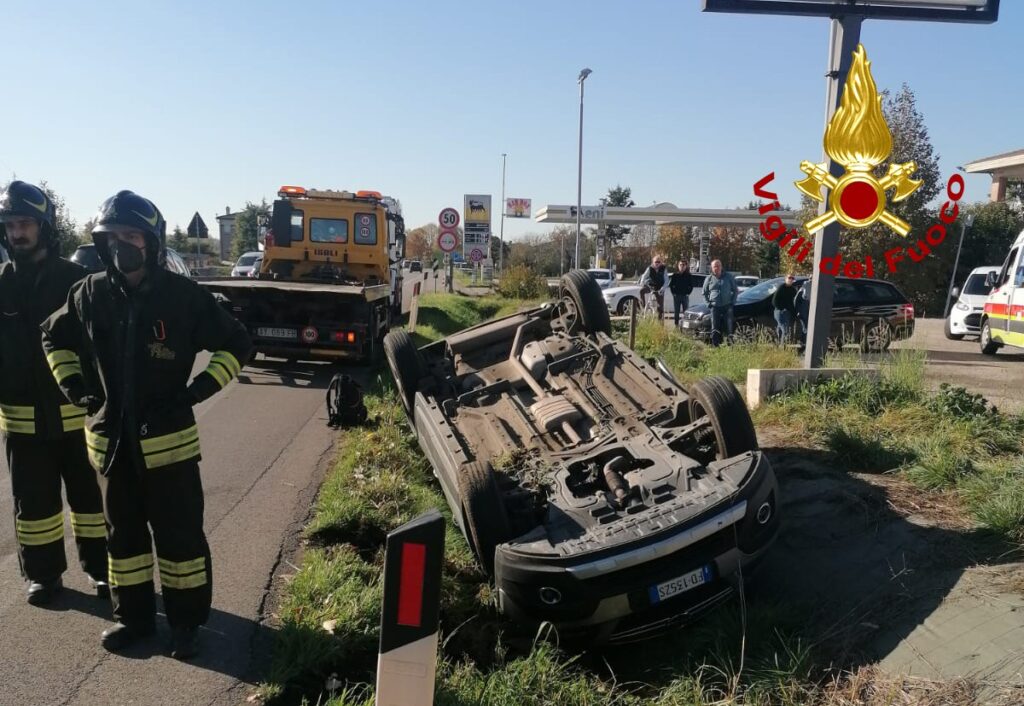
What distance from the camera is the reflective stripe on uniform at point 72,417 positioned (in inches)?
163

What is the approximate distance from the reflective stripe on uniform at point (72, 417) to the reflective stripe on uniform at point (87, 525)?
18.5 inches

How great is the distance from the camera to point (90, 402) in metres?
3.68

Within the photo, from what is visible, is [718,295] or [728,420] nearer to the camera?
[728,420]

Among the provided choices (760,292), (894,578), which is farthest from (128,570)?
(760,292)

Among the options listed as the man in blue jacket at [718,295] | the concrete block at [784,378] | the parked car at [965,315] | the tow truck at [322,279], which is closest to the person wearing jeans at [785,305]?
the man in blue jacket at [718,295]

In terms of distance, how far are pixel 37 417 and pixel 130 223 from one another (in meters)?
1.23

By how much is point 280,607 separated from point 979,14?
27.9ft

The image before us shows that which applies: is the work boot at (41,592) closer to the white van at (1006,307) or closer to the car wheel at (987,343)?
the white van at (1006,307)

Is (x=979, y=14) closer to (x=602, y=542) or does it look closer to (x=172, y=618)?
(x=602, y=542)

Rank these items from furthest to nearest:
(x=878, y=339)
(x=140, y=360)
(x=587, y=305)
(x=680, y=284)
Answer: (x=680, y=284) → (x=878, y=339) → (x=587, y=305) → (x=140, y=360)

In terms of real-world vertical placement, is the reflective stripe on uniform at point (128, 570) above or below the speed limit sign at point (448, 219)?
below

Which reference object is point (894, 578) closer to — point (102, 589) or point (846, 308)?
point (102, 589)

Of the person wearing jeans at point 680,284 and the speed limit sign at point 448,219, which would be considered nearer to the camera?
the person wearing jeans at point 680,284

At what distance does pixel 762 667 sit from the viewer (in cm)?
376
